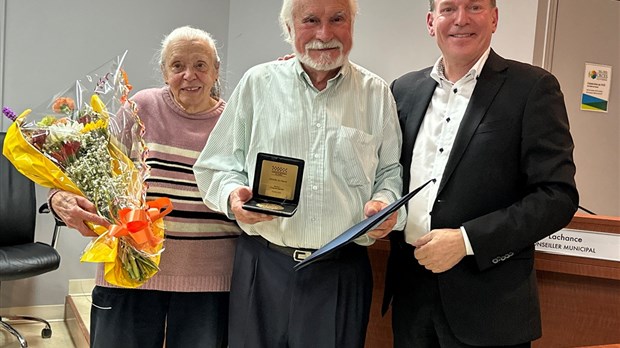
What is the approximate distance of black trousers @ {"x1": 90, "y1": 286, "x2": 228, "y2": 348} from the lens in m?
1.84

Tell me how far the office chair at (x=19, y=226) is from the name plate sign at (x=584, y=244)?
2792 mm

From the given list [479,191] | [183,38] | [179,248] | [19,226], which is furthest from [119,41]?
[479,191]

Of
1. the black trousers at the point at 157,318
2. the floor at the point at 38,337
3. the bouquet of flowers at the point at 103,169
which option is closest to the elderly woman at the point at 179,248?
the black trousers at the point at 157,318

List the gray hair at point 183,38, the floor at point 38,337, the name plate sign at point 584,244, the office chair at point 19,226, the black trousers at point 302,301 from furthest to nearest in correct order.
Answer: the floor at point 38,337
the office chair at point 19,226
the gray hair at point 183,38
the name plate sign at point 584,244
the black trousers at point 302,301

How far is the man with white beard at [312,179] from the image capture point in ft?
5.26

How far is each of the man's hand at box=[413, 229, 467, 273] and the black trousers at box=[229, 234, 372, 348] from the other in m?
0.21

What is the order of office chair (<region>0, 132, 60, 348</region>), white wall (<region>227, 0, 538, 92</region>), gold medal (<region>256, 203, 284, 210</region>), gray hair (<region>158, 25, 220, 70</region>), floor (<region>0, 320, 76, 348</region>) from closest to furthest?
gold medal (<region>256, 203, 284, 210</region>)
gray hair (<region>158, 25, 220, 70</region>)
white wall (<region>227, 0, 538, 92</region>)
office chair (<region>0, 132, 60, 348</region>)
floor (<region>0, 320, 76, 348</region>)

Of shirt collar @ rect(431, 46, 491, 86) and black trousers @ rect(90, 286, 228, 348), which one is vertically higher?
shirt collar @ rect(431, 46, 491, 86)

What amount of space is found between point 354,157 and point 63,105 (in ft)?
2.84

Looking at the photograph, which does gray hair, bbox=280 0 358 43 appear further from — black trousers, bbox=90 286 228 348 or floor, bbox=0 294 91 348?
floor, bbox=0 294 91 348

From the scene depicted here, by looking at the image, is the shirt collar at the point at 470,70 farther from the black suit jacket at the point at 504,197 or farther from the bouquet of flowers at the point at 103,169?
the bouquet of flowers at the point at 103,169

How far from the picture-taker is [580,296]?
1854 mm

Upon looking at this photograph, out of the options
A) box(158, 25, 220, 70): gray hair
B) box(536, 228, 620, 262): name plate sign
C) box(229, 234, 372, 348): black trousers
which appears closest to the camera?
box(229, 234, 372, 348): black trousers

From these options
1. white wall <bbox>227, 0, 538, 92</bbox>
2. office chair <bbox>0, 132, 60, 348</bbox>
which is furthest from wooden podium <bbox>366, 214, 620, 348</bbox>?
office chair <bbox>0, 132, 60, 348</bbox>
